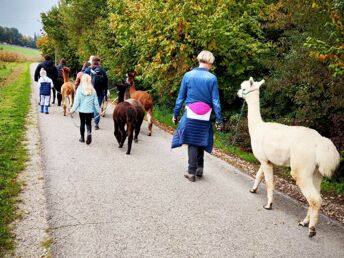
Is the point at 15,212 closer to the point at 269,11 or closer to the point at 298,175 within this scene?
the point at 298,175

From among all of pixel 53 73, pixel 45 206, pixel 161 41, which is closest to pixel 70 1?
pixel 53 73

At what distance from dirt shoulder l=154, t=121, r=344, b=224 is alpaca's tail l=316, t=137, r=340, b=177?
1.41 m

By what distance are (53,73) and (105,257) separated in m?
12.8

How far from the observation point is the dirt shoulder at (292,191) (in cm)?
637

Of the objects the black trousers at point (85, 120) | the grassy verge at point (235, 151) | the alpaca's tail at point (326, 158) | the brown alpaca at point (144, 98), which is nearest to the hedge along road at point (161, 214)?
the alpaca's tail at point (326, 158)

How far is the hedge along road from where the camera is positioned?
4473mm

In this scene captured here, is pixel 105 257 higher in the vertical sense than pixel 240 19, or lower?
lower

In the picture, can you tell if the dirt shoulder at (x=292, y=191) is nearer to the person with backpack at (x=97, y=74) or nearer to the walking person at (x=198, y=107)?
the walking person at (x=198, y=107)

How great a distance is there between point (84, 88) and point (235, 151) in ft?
14.7

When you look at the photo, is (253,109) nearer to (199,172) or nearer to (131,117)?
(199,172)

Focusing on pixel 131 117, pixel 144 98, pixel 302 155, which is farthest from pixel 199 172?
pixel 144 98

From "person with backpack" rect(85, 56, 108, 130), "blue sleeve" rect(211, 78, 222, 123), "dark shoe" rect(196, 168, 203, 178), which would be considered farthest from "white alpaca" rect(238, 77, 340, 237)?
"person with backpack" rect(85, 56, 108, 130)

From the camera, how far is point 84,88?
9.31 metres

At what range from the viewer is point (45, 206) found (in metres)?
5.34
